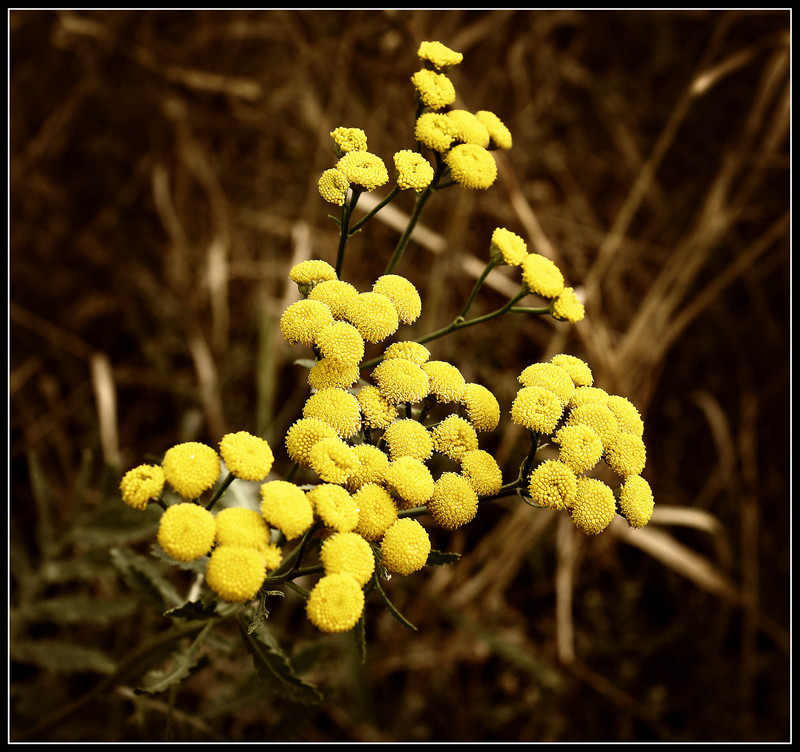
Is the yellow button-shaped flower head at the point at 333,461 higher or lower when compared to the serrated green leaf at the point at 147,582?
higher

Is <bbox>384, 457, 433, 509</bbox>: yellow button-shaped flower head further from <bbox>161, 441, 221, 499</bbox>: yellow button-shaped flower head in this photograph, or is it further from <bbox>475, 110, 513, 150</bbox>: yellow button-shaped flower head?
<bbox>475, 110, 513, 150</bbox>: yellow button-shaped flower head

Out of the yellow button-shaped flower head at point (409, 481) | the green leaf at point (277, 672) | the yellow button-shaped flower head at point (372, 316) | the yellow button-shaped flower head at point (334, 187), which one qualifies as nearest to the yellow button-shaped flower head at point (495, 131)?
the yellow button-shaped flower head at point (334, 187)

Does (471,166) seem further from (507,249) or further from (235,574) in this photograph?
(235,574)

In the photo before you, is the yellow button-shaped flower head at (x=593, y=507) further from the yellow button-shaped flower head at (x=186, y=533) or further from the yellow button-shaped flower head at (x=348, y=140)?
the yellow button-shaped flower head at (x=348, y=140)

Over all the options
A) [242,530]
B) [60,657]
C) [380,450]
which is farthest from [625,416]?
[60,657]

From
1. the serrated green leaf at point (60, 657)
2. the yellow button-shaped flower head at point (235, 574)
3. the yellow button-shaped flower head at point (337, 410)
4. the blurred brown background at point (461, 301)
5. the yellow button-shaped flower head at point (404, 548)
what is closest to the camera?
the yellow button-shaped flower head at point (235, 574)
